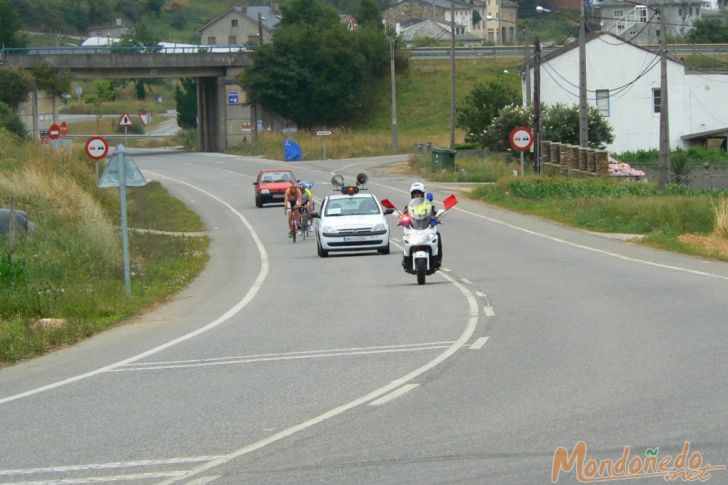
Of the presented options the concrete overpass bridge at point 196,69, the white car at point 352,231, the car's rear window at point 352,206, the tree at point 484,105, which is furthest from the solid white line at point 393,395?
the concrete overpass bridge at point 196,69

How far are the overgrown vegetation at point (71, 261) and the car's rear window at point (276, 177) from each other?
481cm

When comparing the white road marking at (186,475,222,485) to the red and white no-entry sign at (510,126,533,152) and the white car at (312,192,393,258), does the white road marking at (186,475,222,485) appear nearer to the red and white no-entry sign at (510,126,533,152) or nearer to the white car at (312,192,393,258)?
the white car at (312,192,393,258)

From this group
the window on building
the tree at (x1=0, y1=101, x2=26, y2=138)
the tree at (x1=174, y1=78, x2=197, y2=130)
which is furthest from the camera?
the tree at (x1=174, y1=78, x2=197, y2=130)

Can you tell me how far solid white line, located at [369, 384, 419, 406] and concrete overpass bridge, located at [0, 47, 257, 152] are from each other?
67108 mm

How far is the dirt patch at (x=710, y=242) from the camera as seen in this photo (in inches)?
975

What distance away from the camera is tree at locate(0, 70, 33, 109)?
7269cm

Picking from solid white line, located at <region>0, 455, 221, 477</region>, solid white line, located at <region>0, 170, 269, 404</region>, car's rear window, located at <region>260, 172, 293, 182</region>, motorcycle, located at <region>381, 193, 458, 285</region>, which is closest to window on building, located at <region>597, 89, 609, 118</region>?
car's rear window, located at <region>260, 172, 293, 182</region>

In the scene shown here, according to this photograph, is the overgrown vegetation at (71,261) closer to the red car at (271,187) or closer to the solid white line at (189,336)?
the solid white line at (189,336)

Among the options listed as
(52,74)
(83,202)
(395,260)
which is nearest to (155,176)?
(52,74)

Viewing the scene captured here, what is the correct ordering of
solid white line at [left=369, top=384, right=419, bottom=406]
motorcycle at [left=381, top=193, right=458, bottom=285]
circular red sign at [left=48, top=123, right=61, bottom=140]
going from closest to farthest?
solid white line at [left=369, top=384, right=419, bottom=406] < motorcycle at [left=381, top=193, right=458, bottom=285] < circular red sign at [left=48, top=123, right=61, bottom=140]

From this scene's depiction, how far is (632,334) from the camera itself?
1349 centimetres

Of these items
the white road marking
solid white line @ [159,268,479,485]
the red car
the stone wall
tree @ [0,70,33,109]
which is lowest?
the white road marking

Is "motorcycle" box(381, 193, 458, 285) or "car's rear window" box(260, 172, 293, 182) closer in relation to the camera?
"motorcycle" box(381, 193, 458, 285)

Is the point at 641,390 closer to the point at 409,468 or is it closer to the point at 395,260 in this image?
the point at 409,468
